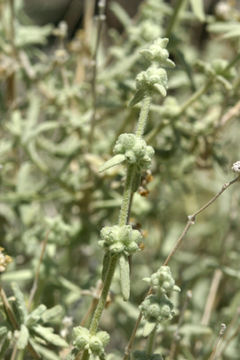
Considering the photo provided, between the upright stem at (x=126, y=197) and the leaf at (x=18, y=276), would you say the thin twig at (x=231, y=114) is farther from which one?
the upright stem at (x=126, y=197)

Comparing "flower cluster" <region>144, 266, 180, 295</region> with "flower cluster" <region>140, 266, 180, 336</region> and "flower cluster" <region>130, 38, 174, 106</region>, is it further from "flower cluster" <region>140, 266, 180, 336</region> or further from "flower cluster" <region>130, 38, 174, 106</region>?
"flower cluster" <region>130, 38, 174, 106</region>

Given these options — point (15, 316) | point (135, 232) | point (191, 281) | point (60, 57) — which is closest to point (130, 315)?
point (191, 281)

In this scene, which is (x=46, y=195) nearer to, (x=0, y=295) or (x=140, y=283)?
(x=140, y=283)

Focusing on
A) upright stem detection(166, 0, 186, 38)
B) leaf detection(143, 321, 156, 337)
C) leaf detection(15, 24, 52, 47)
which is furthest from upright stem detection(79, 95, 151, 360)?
leaf detection(15, 24, 52, 47)

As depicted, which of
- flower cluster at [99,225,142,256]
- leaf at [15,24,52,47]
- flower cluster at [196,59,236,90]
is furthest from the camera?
leaf at [15,24,52,47]

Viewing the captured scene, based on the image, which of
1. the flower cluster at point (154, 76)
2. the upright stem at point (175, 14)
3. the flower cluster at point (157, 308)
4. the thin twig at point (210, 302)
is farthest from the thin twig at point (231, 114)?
the flower cluster at point (157, 308)

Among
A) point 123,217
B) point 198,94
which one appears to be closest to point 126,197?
point 123,217

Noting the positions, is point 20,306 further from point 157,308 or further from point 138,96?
point 138,96
